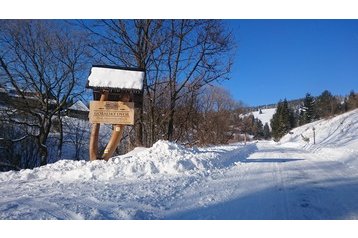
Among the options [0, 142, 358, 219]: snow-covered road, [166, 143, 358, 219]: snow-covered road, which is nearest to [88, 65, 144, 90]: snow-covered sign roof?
[0, 142, 358, 219]: snow-covered road

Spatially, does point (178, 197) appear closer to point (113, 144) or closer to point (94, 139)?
point (113, 144)

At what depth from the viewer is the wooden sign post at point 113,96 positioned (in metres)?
9.97

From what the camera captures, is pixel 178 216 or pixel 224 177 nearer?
pixel 178 216

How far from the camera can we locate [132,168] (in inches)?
324

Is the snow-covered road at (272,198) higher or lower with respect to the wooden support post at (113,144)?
lower

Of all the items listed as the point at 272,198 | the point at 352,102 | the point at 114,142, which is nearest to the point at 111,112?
the point at 114,142

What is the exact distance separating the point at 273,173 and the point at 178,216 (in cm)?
506

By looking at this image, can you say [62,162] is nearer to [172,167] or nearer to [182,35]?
[172,167]

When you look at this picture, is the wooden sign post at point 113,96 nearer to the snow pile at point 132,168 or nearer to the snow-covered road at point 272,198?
the snow pile at point 132,168

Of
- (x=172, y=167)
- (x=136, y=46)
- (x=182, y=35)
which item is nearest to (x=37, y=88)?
(x=136, y=46)

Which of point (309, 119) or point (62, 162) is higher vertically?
point (309, 119)

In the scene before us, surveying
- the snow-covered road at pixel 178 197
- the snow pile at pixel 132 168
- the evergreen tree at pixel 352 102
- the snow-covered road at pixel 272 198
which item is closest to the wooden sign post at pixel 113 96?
the snow pile at pixel 132 168

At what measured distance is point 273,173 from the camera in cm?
910

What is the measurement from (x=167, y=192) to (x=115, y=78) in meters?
4.90
